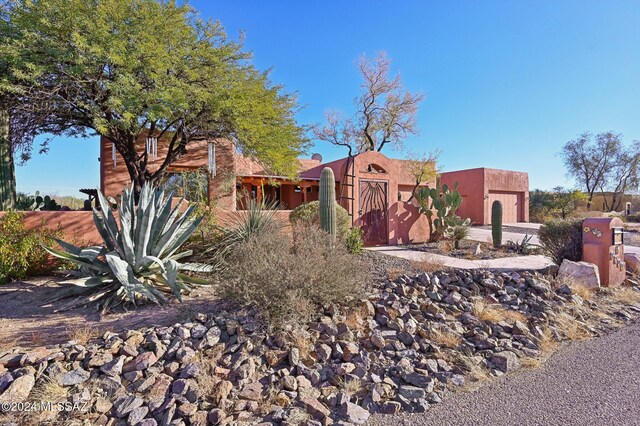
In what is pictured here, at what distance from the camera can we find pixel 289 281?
4.36 m

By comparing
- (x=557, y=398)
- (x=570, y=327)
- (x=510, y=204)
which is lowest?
(x=557, y=398)

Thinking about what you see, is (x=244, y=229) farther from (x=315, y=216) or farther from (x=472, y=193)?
(x=472, y=193)

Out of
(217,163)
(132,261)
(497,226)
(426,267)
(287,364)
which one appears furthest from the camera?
(217,163)

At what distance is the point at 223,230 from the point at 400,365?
5.27 meters

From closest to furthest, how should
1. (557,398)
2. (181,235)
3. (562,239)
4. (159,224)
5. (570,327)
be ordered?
1. (557,398)
2. (570,327)
3. (159,224)
4. (181,235)
5. (562,239)

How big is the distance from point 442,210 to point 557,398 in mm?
10212

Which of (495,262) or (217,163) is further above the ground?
(217,163)

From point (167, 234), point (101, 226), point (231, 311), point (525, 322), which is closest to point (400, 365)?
point (231, 311)

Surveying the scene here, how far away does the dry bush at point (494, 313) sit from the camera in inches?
197

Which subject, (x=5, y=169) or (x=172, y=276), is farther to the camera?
(x=5, y=169)

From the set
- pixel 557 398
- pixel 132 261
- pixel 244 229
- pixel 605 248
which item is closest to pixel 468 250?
pixel 605 248

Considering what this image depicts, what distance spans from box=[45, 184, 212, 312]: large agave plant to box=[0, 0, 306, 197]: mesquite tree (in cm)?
373

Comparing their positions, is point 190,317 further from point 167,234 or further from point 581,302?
point 581,302

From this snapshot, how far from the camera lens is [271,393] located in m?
3.20
